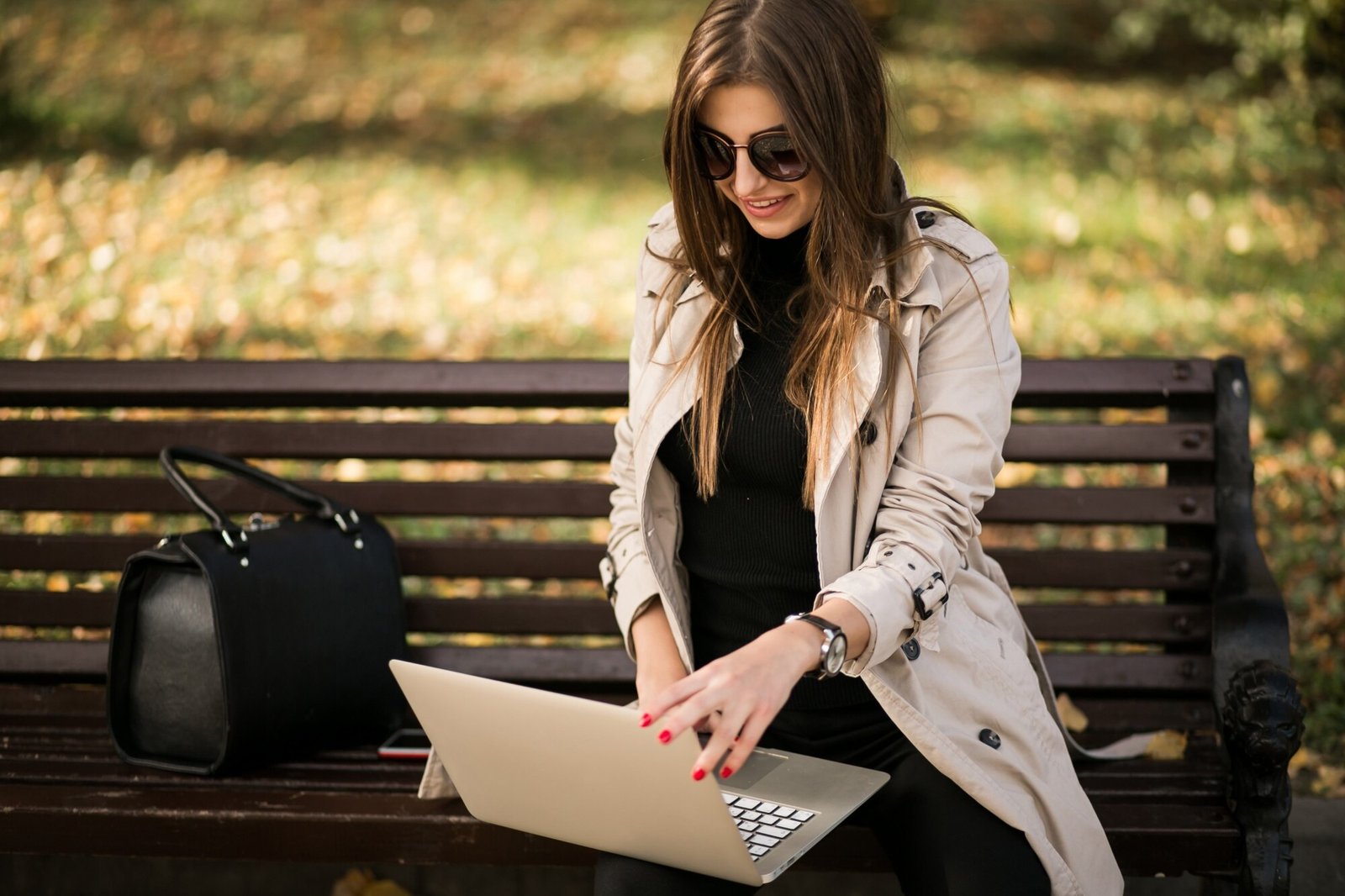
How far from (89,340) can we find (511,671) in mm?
3591

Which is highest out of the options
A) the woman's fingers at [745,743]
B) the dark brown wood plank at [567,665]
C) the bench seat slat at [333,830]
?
the woman's fingers at [745,743]

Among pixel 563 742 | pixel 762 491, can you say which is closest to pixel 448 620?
pixel 762 491

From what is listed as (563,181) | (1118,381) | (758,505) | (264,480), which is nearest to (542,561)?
Answer: (264,480)

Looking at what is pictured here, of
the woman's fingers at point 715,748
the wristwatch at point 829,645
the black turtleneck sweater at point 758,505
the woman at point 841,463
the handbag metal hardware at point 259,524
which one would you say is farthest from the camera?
the handbag metal hardware at point 259,524

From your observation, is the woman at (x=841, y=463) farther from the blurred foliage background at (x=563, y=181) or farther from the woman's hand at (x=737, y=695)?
the blurred foliage background at (x=563, y=181)

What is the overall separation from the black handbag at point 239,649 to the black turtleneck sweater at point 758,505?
794mm

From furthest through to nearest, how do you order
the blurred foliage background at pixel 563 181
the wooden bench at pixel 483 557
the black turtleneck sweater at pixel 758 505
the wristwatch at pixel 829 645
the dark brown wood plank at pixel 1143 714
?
the blurred foliage background at pixel 563 181 < the dark brown wood plank at pixel 1143 714 < the wooden bench at pixel 483 557 < the black turtleneck sweater at pixel 758 505 < the wristwatch at pixel 829 645

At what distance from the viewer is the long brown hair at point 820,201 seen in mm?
2215

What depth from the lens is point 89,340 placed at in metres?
6.00

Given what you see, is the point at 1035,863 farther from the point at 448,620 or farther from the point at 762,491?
the point at 448,620

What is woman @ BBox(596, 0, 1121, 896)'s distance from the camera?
87.0 inches

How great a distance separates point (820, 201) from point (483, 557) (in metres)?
1.33

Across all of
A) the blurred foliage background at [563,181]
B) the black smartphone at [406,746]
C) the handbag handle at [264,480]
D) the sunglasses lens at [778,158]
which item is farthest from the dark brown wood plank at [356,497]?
the blurred foliage background at [563,181]

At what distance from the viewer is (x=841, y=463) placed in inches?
91.4
